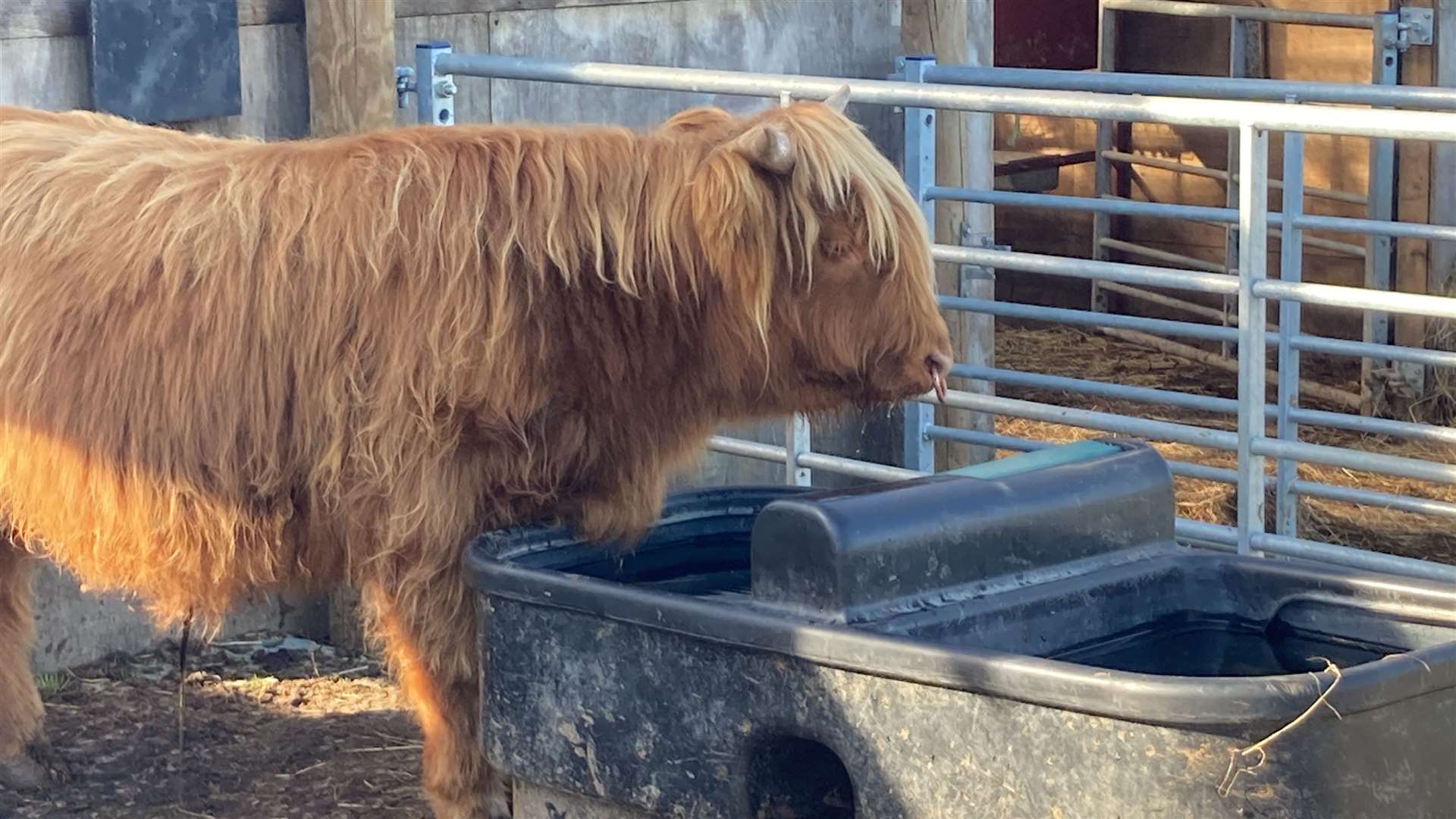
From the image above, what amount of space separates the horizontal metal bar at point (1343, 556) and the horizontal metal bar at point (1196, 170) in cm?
327

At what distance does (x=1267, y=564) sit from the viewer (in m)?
2.64

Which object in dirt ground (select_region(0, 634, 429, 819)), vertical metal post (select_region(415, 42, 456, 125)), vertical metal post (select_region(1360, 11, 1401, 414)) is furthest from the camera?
vertical metal post (select_region(1360, 11, 1401, 414))

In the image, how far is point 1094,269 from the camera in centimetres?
407

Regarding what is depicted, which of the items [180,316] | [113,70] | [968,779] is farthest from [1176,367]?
[968,779]

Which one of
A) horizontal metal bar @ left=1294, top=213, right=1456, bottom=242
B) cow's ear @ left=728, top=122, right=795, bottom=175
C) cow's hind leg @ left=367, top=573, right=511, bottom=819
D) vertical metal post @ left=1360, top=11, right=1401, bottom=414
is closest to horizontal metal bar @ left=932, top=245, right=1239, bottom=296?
horizontal metal bar @ left=1294, top=213, right=1456, bottom=242

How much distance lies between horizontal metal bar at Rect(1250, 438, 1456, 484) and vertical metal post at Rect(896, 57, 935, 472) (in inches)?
40.0

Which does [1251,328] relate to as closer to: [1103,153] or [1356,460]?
[1356,460]

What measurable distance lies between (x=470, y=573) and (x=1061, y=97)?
1924mm

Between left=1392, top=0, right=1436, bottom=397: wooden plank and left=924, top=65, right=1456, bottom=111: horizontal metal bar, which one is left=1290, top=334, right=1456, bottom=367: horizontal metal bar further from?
left=1392, top=0, right=1436, bottom=397: wooden plank

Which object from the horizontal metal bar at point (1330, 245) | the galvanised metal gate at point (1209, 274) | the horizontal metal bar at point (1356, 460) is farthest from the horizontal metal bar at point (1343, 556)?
the horizontal metal bar at point (1330, 245)

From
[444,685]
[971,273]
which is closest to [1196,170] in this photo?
[971,273]

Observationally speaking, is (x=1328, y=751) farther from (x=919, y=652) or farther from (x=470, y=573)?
(x=470, y=573)

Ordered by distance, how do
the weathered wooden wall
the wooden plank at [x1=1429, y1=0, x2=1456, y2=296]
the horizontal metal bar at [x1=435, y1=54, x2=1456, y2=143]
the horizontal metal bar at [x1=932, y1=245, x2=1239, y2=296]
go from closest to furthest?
1. the horizontal metal bar at [x1=435, y1=54, x2=1456, y2=143]
2. the horizontal metal bar at [x1=932, y1=245, x2=1239, y2=296]
3. the weathered wooden wall
4. the wooden plank at [x1=1429, y1=0, x2=1456, y2=296]

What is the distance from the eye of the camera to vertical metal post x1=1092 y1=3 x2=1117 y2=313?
27.1 feet
